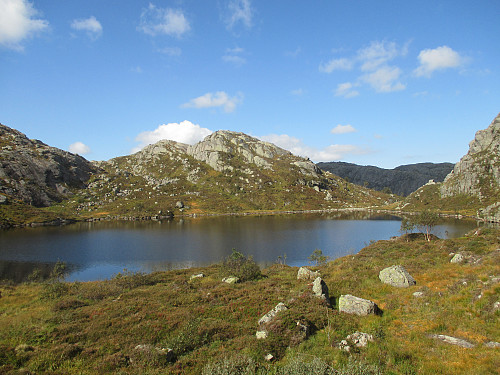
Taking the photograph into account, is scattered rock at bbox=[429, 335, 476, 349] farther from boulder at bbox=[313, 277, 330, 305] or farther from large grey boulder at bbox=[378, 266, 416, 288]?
large grey boulder at bbox=[378, 266, 416, 288]

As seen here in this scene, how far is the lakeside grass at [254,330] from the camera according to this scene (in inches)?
521

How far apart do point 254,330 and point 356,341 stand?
22.1 ft

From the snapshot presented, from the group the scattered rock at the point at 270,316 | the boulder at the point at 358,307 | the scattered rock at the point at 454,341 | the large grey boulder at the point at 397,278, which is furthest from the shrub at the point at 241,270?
the scattered rock at the point at 454,341

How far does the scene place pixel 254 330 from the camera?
18.3 metres

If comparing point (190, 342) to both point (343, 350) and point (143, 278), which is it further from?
point (143, 278)

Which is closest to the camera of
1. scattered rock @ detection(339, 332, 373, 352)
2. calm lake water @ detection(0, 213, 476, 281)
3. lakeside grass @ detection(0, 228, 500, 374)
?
lakeside grass @ detection(0, 228, 500, 374)

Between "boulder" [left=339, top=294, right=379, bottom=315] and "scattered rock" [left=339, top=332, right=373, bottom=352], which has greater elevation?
"scattered rock" [left=339, top=332, right=373, bottom=352]

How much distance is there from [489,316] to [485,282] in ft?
19.2

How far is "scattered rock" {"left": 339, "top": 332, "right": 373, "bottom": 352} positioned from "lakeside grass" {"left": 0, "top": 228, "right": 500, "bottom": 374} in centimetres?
44

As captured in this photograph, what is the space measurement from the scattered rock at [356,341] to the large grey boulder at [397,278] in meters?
13.5

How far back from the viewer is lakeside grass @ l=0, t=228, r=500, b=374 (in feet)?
43.4

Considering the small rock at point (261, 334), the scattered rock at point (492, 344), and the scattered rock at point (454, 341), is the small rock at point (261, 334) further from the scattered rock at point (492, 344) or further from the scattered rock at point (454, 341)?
the scattered rock at point (492, 344)

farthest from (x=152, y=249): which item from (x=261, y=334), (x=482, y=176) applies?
(x=482, y=176)

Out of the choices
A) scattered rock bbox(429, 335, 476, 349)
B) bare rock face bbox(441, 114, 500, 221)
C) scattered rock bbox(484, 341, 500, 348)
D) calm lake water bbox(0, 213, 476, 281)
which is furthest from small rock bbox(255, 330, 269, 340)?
bare rock face bbox(441, 114, 500, 221)
